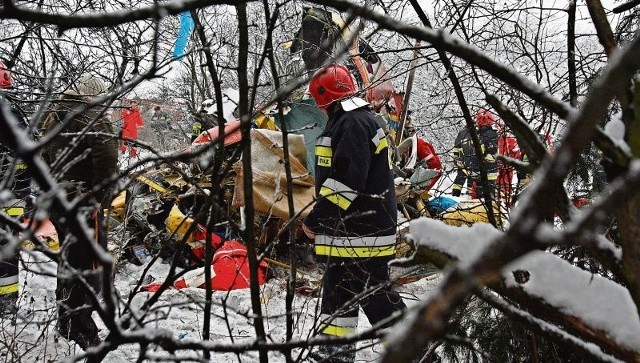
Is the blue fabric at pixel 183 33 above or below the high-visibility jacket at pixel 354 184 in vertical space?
above

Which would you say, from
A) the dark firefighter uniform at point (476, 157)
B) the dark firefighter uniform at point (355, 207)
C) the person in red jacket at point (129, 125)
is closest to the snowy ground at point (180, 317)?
the dark firefighter uniform at point (355, 207)

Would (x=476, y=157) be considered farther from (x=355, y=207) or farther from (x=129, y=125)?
(x=129, y=125)

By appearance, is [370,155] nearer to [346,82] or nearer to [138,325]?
[346,82]

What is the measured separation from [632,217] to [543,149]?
6.3 inches

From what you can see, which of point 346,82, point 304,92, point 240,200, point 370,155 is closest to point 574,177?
point 370,155

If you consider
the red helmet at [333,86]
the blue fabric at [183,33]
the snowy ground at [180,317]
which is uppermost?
the red helmet at [333,86]

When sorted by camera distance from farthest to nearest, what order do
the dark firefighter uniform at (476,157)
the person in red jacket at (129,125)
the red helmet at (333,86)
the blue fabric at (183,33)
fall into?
the red helmet at (333,86), the dark firefighter uniform at (476,157), the blue fabric at (183,33), the person in red jacket at (129,125)

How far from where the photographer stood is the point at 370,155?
3.93m

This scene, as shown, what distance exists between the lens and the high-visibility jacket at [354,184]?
12.5 feet

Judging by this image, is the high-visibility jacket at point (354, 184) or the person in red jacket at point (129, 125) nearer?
the person in red jacket at point (129, 125)

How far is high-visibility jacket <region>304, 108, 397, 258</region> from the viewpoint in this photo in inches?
150

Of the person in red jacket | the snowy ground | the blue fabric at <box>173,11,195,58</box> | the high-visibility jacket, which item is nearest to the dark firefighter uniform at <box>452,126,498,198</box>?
the high-visibility jacket

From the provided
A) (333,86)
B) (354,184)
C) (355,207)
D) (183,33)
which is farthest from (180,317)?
(183,33)

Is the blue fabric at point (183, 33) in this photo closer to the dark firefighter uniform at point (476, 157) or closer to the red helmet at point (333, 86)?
the red helmet at point (333, 86)
